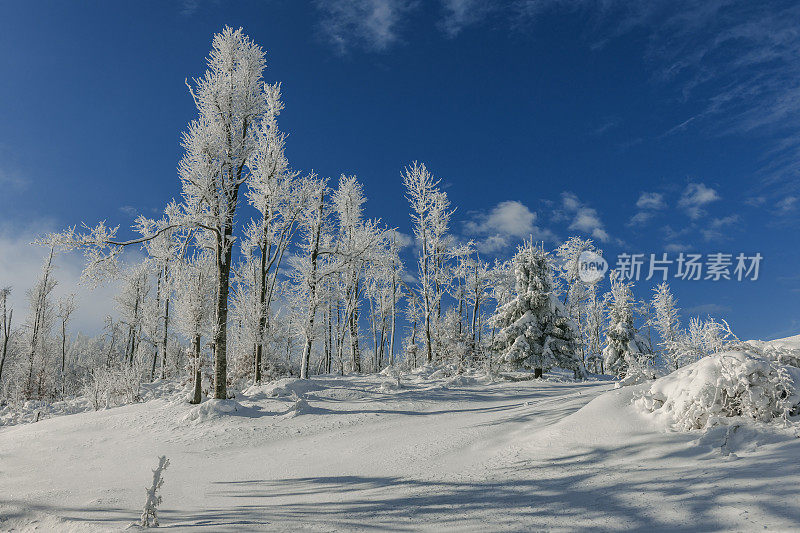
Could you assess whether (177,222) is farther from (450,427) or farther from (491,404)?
(491,404)

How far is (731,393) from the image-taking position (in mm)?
5301

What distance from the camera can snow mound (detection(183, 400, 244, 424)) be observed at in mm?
11566

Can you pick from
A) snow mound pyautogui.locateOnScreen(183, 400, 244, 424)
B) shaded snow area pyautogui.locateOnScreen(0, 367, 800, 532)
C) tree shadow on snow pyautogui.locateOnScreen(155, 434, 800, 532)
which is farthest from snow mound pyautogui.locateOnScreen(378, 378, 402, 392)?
tree shadow on snow pyautogui.locateOnScreen(155, 434, 800, 532)

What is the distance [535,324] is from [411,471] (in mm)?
17397

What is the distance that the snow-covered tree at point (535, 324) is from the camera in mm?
21906

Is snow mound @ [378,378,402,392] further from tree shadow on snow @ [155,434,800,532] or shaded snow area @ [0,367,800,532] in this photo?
tree shadow on snow @ [155,434,800,532]

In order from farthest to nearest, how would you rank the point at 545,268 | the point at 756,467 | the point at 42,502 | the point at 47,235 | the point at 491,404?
the point at 545,268
the point at 491,404
the point at 47,235
the point at 42,502
the point at 756,467

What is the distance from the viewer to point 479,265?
1197 inches

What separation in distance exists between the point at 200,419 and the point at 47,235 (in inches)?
260

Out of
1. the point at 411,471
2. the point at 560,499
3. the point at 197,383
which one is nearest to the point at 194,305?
the point at 197,383

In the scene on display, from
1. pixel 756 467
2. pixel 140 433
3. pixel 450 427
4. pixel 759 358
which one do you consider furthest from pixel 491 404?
pixel 140 433

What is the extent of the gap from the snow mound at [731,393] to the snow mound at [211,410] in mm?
10374

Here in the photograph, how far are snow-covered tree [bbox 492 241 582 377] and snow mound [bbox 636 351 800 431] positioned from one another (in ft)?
53.7

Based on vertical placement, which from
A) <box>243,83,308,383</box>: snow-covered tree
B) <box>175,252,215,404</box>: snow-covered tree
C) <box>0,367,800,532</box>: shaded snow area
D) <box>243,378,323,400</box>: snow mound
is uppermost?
<box>243,83,308,383</box>: snow-covered tree
